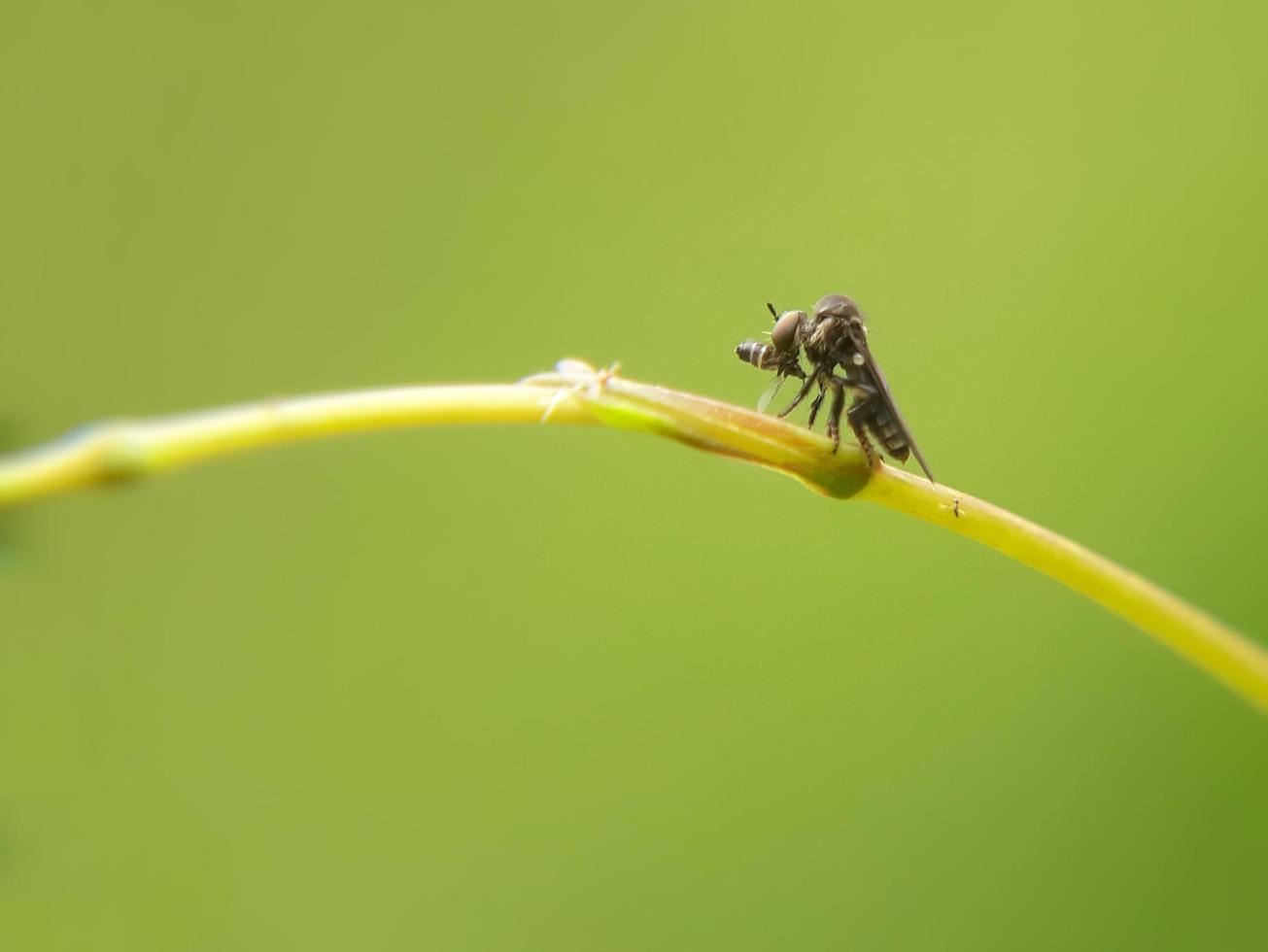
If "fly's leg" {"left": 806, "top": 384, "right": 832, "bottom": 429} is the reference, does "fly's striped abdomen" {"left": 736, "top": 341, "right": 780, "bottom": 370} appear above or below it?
above

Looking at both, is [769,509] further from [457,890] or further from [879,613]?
[457,890]

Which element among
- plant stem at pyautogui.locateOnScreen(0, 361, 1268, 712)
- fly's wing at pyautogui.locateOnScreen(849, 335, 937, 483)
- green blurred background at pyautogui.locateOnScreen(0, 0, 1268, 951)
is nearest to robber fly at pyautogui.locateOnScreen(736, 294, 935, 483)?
fly's wing at pyautogui.locateOnScreen(849, 335, 937, 483)

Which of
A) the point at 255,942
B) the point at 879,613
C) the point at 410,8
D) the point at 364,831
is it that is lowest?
the point at 255,942

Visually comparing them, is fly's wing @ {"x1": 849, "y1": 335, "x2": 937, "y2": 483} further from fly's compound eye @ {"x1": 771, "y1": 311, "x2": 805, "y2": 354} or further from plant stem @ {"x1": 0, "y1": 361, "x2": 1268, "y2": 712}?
plant stem @ {"x1": 0, "y1": 361, "x2": 1268, "y2": 712}

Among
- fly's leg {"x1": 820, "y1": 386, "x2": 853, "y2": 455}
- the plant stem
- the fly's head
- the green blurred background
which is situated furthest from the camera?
the green blurred background

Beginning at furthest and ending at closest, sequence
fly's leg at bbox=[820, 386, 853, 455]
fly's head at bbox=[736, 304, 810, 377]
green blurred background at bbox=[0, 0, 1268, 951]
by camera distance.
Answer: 1. green blurred background at bbox=[0, 0, 1268, 951]
2. fly's head at bbox=[736, 304, 810, 377]
3. fly's leg at bbox=[820, 386, 853, 455]

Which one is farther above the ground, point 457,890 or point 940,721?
point 940,721

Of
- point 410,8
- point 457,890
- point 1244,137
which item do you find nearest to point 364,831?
point 457,890

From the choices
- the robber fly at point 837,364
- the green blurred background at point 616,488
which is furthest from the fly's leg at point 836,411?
the green blurred background at point 616,488
